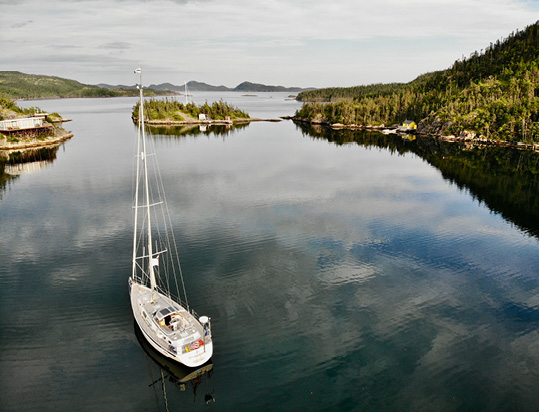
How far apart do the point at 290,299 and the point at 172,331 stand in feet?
42.1

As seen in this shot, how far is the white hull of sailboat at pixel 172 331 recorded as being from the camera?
27766 millimetres

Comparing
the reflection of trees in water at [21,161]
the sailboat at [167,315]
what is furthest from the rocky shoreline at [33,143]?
the sailboat at [167,315]

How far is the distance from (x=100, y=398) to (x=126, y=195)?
168ft

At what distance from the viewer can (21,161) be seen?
108000 mm

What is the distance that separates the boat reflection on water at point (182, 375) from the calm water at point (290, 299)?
0.14 meters

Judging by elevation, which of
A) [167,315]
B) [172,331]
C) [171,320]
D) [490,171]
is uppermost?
[490,171]

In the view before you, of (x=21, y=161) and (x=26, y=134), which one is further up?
(x=26, y=134)

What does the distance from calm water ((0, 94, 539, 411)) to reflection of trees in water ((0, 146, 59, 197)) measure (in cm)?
1223

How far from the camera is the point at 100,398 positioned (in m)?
25.6

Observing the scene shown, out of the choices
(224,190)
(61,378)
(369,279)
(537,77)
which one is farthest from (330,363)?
(537,77)

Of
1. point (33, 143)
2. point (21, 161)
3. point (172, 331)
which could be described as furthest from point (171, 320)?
point (33, 143)

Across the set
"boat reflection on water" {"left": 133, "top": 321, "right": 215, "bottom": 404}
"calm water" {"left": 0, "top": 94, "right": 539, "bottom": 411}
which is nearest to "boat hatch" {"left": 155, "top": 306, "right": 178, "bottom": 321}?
"boat reflection on water" {"left": 133, "top": 321, "right": 215, "bottom": 404}

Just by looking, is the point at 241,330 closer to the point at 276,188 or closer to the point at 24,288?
the point at 24,288

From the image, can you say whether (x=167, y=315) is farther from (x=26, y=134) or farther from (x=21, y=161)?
(x=26, y=134)
